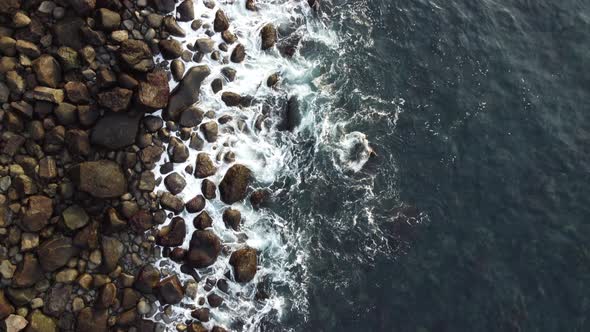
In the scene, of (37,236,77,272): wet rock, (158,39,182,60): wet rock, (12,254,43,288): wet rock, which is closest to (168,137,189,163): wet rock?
(158,39,182,60): wet rock

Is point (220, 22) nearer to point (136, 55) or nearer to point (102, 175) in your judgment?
point (136, 55)

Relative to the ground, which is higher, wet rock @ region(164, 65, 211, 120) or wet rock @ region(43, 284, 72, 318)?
wet rock @ region(164, 65, 211, 120)

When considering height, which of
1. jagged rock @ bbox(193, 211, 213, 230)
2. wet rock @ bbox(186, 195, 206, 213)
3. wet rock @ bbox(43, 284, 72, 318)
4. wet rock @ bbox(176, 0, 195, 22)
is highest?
wet rock @ bbox(176, 0, 195, 22)

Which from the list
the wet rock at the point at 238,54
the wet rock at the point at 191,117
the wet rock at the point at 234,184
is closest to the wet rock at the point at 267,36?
the wet rock at the point at 238,54

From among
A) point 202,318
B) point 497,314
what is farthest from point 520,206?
point 202,318

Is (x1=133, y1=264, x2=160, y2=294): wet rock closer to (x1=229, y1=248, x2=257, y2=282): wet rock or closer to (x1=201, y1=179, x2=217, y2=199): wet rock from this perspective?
(x1=229, y1=248, x2=257, y2=282): wet rock

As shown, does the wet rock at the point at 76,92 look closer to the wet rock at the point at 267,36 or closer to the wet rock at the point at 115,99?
the wet rock at the point at 115,99

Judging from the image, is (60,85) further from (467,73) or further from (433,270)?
(467,73)

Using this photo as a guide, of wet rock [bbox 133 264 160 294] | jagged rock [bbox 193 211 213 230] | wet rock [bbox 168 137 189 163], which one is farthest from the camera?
wet rock [bbox 168 137 189 163]
